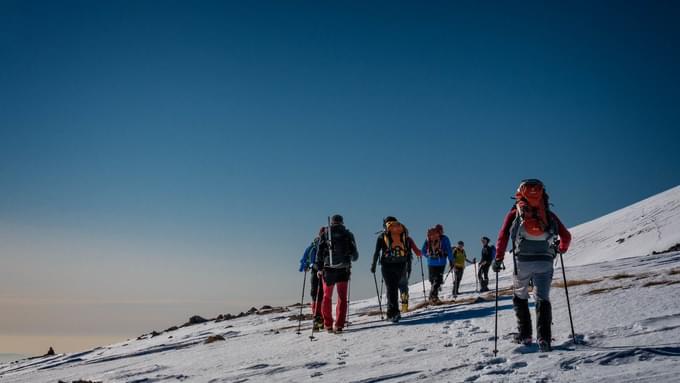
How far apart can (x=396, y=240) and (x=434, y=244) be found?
426 centimetres

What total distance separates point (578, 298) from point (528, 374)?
19.8 feet

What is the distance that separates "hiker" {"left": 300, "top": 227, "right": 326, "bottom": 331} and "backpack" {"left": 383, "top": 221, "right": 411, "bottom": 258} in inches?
63.3

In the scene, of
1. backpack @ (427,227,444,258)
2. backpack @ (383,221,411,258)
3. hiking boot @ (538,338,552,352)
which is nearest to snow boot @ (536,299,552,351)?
hiking boot @ (538,338,552,352)

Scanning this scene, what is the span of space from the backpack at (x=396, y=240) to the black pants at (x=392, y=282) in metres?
0.27

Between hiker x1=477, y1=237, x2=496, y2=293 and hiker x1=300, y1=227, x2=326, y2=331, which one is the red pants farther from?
hiker x1=477, y1=237, x2=496, y2=293

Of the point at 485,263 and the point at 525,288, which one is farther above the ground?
the point at 485,263

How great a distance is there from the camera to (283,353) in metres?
9.67

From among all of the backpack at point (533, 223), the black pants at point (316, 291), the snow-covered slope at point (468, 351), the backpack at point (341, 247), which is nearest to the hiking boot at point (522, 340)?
the snow-covered slope at point (468, 351)

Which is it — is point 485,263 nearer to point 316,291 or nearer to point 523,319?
point 316,291

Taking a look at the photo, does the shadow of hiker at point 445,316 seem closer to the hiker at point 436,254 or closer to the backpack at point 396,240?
the backpack at point 396,240

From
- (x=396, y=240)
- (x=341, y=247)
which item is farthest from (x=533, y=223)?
(x=396, y=240)

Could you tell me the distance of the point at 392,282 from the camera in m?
12.3

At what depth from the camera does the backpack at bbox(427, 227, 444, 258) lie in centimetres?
1634

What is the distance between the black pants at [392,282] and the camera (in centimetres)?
1207
